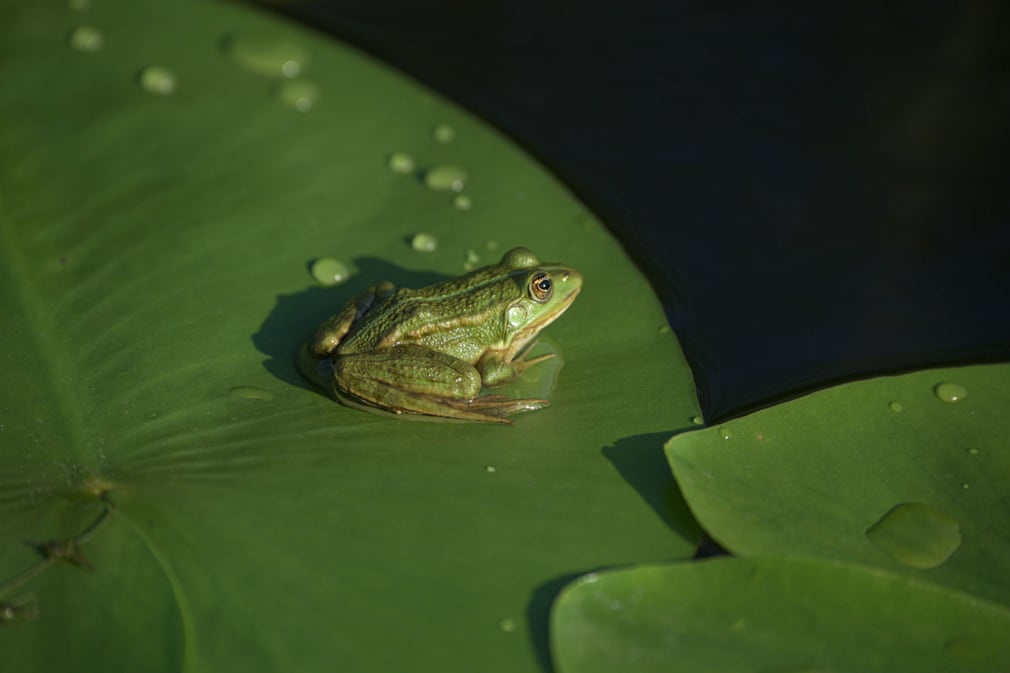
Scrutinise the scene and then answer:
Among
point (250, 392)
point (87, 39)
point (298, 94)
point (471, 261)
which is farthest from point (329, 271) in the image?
point (87, 39)

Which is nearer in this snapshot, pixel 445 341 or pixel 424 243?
pixel 445 341

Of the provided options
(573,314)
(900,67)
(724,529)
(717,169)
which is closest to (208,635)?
(724,529)

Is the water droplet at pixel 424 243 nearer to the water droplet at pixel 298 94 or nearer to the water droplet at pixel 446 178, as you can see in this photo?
the water droplet at pixel 446 178

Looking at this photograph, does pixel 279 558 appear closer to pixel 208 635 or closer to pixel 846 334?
pixel 208 635

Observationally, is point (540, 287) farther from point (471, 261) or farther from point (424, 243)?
point (424, 243)

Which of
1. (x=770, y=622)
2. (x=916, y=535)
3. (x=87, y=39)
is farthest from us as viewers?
(x=87, y=39)

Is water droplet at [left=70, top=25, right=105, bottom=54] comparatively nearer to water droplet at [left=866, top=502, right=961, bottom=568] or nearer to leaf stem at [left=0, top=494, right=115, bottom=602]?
leaf stem at [left=0, top=494, right=115, bottom=602]

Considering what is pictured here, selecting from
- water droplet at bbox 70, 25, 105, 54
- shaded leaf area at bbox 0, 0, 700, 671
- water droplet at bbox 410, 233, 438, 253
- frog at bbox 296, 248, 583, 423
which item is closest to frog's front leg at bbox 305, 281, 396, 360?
frog at bbox 296, 248, 583, 423
